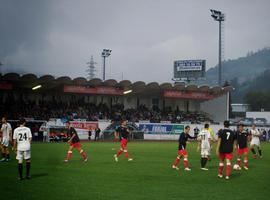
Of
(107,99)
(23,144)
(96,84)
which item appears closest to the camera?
(23,144)

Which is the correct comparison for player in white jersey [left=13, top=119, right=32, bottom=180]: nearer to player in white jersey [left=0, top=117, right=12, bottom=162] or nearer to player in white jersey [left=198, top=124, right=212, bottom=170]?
player in white jersey [left=0, top=117, right=12, bottom=162]

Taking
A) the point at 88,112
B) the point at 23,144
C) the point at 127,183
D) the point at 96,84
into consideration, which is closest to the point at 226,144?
the point at 127,183

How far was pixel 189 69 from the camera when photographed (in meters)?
72.8

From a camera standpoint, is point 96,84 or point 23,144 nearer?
point 23,144

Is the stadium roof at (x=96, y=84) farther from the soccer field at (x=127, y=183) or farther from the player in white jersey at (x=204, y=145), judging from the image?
the player in white jersey at (x=204, y=145)

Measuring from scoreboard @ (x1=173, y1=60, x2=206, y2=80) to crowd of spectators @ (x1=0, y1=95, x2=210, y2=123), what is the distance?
455 inches

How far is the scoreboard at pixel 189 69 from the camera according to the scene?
71.7 metres

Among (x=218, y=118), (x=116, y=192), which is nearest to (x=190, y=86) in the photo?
(x=218, y=118)

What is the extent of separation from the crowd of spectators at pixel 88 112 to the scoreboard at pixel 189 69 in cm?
1155

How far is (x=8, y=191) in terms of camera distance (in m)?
11.5

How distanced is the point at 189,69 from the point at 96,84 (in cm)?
2495

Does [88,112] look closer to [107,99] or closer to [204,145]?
[107,99]

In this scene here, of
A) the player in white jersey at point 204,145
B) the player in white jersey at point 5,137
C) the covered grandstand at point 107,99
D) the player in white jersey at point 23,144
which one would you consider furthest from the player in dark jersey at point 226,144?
the covered grandstand at point 107,99

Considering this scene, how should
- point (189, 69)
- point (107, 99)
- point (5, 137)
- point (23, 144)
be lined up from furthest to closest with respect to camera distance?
point (189, 69)
point (107, 99)
point (5, 137)
point (23, 144)
